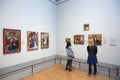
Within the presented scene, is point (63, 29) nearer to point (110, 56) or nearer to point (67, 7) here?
point (67, 7)

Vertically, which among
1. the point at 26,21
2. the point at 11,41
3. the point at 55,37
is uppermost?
the point at 26,21

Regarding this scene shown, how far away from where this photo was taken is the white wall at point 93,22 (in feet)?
17.1

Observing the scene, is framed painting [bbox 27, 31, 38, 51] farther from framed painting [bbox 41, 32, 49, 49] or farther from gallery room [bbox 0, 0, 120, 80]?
framed painting [bbox 41, 32, 49, 49]

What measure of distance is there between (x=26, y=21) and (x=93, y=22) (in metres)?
3.98

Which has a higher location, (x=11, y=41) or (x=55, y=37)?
(x=55, y=37)

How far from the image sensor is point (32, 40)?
223 inches

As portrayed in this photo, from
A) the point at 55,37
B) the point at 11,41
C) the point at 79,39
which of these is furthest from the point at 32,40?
the point at 79,39

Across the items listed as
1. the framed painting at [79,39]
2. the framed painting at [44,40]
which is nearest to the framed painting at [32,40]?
the framed painting at [44,40]

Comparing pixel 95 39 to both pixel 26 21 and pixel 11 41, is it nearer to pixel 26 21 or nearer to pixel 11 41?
pixel 26 21

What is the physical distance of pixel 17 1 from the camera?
4.84m

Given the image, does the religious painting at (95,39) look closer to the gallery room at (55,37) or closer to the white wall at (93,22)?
the gallery room at (55,37)

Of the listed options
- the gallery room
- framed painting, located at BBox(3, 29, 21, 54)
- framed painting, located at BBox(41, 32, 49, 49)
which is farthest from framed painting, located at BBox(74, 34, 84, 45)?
framed painting, located at BBox(3, 29, 21, 54)

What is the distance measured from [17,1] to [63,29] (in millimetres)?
3719

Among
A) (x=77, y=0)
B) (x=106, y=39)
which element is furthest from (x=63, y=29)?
(x=106, y=39)
